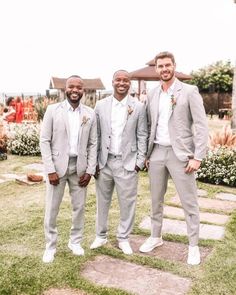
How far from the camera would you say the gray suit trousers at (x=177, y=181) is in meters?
3.82

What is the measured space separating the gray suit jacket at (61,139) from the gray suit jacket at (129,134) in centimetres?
13

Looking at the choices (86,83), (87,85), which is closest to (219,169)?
(87,85)

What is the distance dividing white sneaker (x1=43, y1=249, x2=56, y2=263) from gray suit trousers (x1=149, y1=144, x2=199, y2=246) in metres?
1.06

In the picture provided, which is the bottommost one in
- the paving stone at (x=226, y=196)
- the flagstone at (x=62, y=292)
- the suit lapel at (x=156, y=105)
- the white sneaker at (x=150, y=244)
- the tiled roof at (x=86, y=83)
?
the paving stone at (x=226, y=196)

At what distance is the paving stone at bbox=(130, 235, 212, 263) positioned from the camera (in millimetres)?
3988

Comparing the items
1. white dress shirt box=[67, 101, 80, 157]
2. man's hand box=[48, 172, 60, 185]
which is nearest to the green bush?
white dress shirt box=[67, 101, 80, 157]

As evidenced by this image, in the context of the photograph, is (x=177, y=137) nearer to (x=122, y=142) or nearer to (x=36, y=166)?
(x=122, y=142)

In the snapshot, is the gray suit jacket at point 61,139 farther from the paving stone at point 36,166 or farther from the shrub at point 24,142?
the shrub at point 24,142

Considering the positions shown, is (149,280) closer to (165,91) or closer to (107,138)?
(107,138)

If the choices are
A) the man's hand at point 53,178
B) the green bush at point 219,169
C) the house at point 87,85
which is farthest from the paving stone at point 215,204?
the house at point 87,85

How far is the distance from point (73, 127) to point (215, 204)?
2934mm

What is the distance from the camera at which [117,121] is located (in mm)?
3926

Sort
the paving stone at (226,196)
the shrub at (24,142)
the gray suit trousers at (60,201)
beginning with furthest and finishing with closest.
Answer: the shrub at (24,142) < the paving stone at (226,196) < the gray suit trousers at (60,201)

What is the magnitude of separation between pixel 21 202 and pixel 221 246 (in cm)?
295
